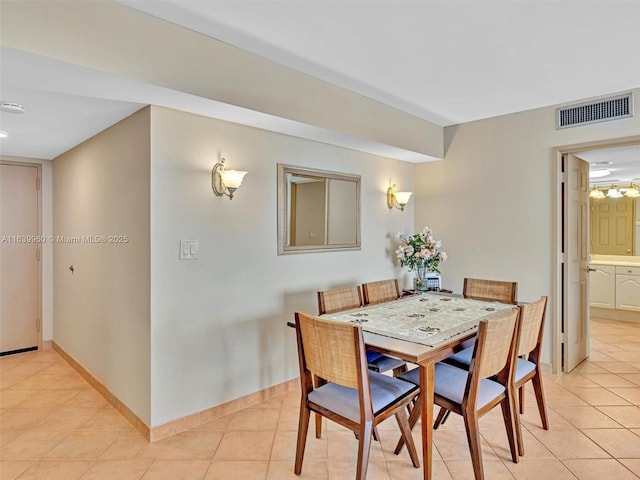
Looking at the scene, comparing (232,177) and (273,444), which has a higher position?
(232,177)

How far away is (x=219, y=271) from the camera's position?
2.69 metres

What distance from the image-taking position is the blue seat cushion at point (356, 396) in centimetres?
186

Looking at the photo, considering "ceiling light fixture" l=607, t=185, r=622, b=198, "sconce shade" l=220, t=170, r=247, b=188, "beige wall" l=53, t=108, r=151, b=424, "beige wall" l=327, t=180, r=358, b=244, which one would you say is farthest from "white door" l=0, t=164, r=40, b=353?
"ceiling light fixture" l=607, t=185, r=622, b=198

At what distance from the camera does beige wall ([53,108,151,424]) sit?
246 centimetres

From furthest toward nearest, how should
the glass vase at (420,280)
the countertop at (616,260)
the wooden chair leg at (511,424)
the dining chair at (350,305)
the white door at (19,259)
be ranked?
the countertop at (616,260) < the white door at (19,259) < the glass vase at (420,280) < the dining chair at (350,305) < the wooden chair leg at (511,424)

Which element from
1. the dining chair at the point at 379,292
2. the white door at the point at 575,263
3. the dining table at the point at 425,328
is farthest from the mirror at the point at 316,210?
the white door at the point at 575,263

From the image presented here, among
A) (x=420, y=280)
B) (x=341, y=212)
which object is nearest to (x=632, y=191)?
(x=420, y=280)

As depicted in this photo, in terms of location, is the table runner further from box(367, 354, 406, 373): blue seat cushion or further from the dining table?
box(367, 354, 406, 373): blue seat cushion

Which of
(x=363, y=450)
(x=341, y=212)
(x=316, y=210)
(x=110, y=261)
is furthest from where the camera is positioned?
(x=341, y=212)

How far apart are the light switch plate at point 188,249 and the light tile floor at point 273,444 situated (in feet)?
3.74

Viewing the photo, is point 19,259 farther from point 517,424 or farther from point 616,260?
point 616,260

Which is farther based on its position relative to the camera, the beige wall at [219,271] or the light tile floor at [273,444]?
the beige wall at [219,271]

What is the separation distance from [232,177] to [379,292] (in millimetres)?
1435

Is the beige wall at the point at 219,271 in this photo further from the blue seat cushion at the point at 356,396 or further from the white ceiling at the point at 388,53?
the blue seat cushion at the point at 356,396
